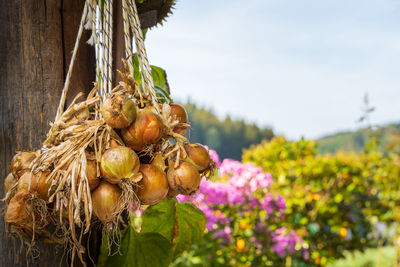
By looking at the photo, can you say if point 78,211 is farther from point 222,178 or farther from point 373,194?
point 373,194

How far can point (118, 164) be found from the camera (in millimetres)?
630

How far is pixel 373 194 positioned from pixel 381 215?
0.26m

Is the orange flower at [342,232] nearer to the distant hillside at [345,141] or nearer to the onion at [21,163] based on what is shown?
the distant hillside at [345,141]

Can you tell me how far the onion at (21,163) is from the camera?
73 cm

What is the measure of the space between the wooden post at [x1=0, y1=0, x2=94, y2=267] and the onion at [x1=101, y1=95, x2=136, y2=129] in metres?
0.34

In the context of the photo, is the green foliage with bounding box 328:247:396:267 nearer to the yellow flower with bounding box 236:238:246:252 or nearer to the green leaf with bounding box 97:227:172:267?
the yellow flower with bounding box 236:238:246:252

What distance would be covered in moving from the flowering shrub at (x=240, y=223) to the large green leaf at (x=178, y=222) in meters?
2.09

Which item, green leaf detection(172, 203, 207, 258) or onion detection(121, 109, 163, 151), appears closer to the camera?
onion detection(121, 109, 163, 151)

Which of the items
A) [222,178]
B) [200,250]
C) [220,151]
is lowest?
[220,151]

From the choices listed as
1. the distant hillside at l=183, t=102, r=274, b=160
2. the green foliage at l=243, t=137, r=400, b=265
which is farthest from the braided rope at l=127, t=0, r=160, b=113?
the distant hillside at l=183, t=102, r=274, b=160

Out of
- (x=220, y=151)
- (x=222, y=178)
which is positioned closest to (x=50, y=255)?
(x=222, y=178)

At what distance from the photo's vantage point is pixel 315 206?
15.4ft

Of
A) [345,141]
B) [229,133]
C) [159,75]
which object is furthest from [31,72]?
[345,141]

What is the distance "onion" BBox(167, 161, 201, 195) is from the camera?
695mm
